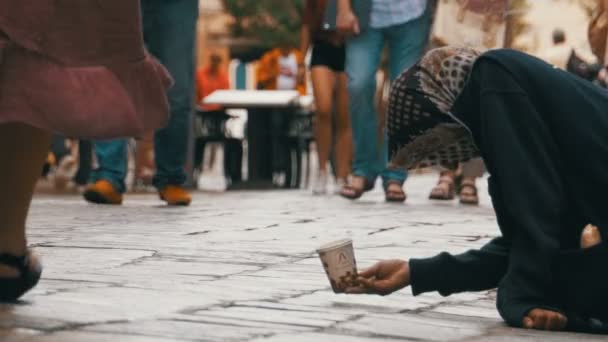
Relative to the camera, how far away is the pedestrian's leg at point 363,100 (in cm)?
941

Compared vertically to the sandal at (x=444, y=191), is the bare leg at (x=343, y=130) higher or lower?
higher

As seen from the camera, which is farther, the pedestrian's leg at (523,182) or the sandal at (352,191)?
the sandal at (352,191)

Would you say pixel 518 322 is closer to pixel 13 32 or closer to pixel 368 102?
pixel 13 32

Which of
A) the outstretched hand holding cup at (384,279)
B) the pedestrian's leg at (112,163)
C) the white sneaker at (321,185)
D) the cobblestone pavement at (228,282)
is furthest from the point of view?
the white sneaker at (321,185)

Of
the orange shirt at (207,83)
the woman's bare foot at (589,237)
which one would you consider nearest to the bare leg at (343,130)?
the woman's bare foot at (589,237)

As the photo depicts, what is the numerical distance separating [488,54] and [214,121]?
1215cm

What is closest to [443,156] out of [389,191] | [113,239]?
[113,239]

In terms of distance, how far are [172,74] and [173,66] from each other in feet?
0.17

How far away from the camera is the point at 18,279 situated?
365 cm

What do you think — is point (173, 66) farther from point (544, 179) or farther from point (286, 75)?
point (286, 75)

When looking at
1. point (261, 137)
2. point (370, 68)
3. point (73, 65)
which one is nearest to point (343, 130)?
point (370, 68)

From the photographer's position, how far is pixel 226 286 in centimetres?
425

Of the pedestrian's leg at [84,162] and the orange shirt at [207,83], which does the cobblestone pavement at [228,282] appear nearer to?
the pedestrian's leg at [84,162]

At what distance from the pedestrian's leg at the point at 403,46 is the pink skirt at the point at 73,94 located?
Result: 5.50m
